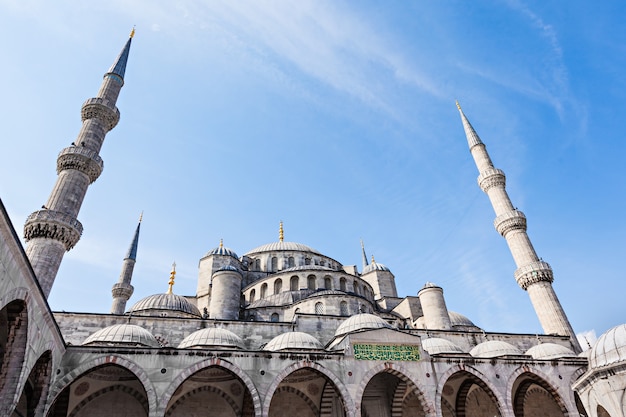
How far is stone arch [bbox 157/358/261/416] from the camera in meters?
11.7

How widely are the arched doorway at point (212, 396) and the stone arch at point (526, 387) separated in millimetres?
8935

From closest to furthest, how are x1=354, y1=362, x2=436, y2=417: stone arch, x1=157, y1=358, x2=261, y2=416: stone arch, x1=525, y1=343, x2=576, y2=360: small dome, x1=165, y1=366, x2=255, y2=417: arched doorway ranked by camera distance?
x1=157, y1=358, x2=261, y2=416: stone arch → x1=354, y1=362, x2=436, y2=417: stone arch → x1=165, y1=366, x2=255, y2=417: arched doorway → x1=525, y1=343, x2=576, y2=360: small dome

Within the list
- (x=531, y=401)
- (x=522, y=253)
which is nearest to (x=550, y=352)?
(x=531, y=401)

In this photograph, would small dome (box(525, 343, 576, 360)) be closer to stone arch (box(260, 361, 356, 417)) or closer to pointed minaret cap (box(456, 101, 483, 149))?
stone arch (box(260, 361, 356, 417))

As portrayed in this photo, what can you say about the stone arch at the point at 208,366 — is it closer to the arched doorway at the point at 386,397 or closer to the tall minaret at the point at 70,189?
the arched doorway at the point at 386,397

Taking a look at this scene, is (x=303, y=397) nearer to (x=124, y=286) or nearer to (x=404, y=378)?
(x=404, y=378)

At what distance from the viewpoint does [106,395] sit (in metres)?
13.9

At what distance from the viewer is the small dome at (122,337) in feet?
42.1

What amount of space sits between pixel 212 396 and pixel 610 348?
40.2 feet

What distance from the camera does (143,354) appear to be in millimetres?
12133

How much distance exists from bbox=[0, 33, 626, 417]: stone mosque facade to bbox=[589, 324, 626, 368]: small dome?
0.02m

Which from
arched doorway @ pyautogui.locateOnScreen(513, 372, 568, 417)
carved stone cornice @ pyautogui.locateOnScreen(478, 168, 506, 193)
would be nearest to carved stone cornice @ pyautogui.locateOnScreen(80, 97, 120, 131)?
carved stone cornice @ pyautogui.locateOnScreen(478, 168, 506, 193)

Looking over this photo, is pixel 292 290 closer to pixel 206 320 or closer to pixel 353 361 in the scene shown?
pixel 206 320

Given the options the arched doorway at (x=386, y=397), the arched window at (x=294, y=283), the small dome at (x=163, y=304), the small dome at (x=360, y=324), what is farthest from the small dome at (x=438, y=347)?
the small dome at (x=163, y=304)
